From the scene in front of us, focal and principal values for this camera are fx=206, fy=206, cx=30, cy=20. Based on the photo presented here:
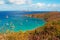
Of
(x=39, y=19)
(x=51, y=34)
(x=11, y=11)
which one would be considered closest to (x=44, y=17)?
(x=39, y=19)

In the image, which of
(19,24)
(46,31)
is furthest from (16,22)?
(46,31)

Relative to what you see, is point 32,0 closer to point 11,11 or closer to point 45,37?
point 11,11

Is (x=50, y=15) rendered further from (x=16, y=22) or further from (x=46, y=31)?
(x=16, y=22)

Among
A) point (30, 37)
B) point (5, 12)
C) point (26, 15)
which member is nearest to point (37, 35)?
point (30, 37)

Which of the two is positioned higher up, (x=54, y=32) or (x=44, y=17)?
(x=44, y=17)

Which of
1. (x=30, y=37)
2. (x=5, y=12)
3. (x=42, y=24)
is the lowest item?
(x=30, y=37)

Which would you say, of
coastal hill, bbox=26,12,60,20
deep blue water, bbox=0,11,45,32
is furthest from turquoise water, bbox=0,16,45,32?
coastal hill, bbox=26,12,60,20

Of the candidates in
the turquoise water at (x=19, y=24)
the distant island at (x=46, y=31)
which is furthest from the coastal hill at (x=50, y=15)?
the turquoise water at (x=19, y=24)
